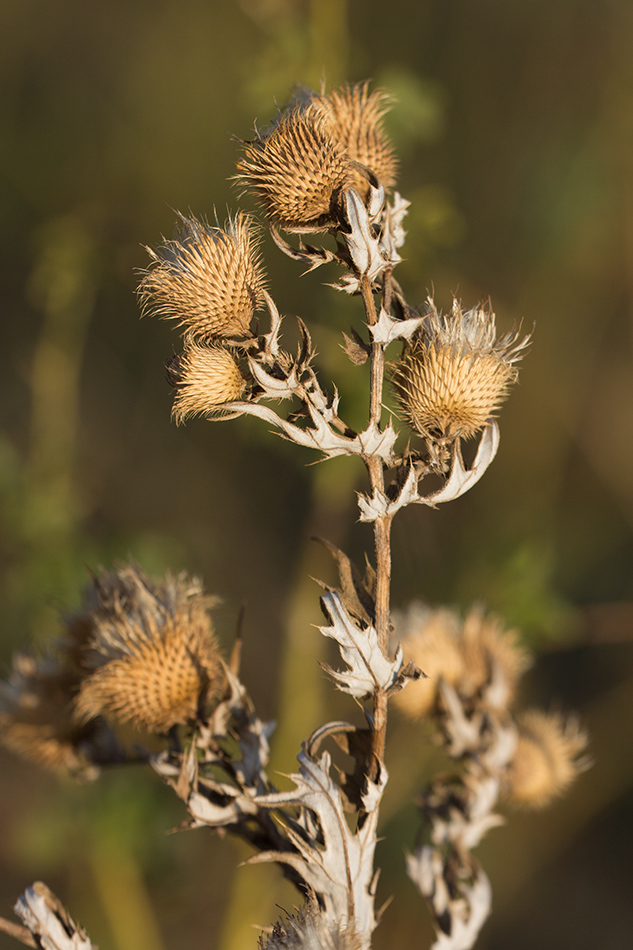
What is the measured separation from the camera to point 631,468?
324 cm

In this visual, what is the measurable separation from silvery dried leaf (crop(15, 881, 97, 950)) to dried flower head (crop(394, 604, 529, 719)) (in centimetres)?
64

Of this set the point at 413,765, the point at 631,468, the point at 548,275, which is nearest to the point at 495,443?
the point at 413,765

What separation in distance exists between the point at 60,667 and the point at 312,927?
0.78 m

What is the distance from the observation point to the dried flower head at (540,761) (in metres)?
1.40

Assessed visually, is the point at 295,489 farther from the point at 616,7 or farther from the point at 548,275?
the point at 616,7

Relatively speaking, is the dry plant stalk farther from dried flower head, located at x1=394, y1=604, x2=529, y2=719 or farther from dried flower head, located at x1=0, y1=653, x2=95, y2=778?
dried flower head, located at x1=394, y1=604, x2=529, y2=719

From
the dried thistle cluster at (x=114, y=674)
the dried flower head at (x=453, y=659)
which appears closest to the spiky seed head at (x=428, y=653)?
the dried flower head at (x=453, y=659)

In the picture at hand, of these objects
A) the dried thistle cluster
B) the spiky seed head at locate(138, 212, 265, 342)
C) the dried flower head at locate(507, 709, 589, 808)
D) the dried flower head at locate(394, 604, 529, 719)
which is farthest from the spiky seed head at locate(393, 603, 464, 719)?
the spiky seed head at locate(138, 212, 265, 342)

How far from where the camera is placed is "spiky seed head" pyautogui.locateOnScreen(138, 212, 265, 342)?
0.93 m

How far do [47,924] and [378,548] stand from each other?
669 millimetres

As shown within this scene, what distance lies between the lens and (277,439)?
213 cm

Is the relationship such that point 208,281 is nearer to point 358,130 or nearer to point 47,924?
point 358,130

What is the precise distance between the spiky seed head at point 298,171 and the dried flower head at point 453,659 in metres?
0.82

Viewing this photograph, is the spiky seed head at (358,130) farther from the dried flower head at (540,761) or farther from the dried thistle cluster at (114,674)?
the dried flower head at (540,761)
